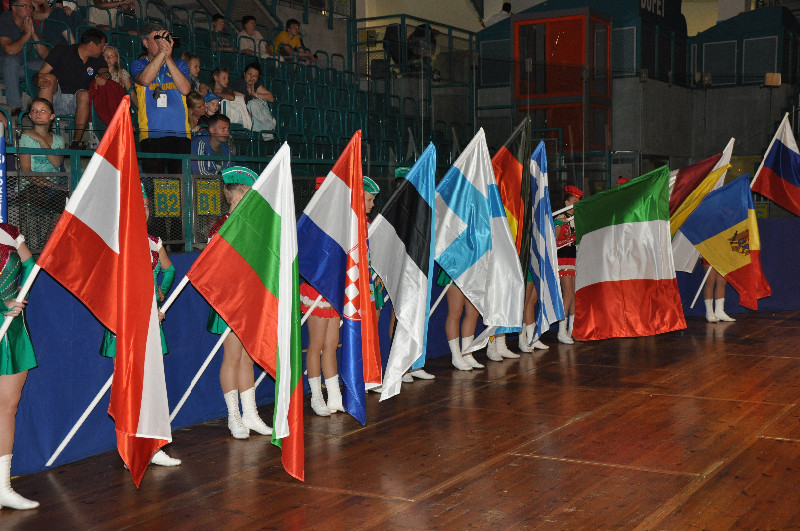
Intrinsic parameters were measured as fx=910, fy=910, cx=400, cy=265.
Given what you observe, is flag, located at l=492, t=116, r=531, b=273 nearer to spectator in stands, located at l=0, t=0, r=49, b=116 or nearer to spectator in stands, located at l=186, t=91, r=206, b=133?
spectator in stands, located at l=186, t=91, r=206, b=133

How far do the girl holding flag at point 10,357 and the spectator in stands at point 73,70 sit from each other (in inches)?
166

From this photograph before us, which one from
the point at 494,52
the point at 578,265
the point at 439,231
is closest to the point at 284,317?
the point at 439,231

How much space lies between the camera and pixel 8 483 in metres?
5.16

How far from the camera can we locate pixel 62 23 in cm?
1094

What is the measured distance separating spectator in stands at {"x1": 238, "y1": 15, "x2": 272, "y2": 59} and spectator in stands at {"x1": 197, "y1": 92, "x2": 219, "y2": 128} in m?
4.10

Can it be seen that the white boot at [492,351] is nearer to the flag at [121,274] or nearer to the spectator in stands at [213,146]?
the spectator in stands at [213,146]

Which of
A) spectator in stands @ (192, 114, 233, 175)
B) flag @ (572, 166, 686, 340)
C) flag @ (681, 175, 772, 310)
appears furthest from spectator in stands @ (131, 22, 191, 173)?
flag @ (681, 175, 772, 310)

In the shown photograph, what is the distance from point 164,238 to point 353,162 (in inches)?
67.0

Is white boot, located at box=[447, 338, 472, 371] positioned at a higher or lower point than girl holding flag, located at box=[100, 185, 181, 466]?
lower

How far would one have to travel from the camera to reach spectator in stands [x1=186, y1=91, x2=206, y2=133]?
9.45m

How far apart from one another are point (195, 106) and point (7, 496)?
5285 mm

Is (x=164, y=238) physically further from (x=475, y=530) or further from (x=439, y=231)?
(x=475, y=530)

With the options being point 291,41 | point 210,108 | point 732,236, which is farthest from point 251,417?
Answer: point 291,41

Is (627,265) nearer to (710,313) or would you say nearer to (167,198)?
(710,313)
